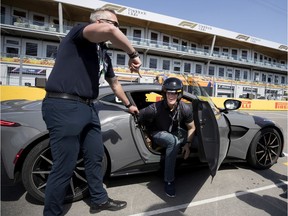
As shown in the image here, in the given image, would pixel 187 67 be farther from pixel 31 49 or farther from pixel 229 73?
pixel 31 49

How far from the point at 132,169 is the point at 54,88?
1337mm

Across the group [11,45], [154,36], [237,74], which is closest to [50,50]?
[11,45]

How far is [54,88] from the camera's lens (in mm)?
1879

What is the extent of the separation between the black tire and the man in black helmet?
3.81 ft

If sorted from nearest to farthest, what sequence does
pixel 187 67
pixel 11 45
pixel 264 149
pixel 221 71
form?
pixel 264 149 → pixel 11 45 → pixel 187 67 → pixel 221 71

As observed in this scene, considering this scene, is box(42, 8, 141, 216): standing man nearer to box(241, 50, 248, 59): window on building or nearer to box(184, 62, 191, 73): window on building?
box(184, 62, 191, 73): window on building

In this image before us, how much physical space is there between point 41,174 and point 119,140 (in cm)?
85

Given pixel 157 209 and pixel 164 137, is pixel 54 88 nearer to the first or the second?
pixel 164 137

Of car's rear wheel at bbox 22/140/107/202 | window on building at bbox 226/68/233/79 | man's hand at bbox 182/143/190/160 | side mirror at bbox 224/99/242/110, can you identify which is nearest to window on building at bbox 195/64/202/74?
window on building at bbox 226/68/233/79

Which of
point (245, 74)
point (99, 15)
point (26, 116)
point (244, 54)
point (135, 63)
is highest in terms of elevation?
point (244, 54)

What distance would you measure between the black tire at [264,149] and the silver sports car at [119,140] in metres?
0.03

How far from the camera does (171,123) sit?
9.36 ft

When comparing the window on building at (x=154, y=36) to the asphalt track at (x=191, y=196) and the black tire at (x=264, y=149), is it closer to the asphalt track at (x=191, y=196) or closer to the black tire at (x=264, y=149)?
the black tire at (x=264, y=149)

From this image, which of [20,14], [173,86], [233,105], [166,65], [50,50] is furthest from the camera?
[166,65]
